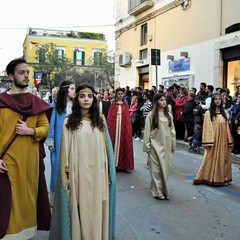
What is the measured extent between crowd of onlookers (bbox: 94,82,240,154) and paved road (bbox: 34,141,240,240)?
94.6 inches

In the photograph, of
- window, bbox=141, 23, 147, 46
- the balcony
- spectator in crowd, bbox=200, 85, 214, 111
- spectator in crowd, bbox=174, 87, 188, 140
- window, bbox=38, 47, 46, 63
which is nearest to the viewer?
spectator in crowd, bbox=200, 85, 214, 111

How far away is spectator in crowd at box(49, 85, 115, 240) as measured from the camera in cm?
352

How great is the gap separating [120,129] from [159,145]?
97.8 inches

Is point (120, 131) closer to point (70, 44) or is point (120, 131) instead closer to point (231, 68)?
point (231, 68)

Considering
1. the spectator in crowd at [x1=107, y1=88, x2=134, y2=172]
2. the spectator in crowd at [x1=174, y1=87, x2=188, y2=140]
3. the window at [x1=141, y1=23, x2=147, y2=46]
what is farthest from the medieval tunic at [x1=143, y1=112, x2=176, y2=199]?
the window at [x1=141, y1=23, x2=147, y2=46]

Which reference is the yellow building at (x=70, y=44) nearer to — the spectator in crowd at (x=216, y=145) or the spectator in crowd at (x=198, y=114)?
the spectator in crowd at (x=198, y=114)

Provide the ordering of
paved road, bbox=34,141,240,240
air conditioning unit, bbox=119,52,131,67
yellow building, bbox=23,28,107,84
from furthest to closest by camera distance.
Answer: yellow building, bbox=23,28,107,84 < air conditioning unit, bbox=119,52,131,67 < paved road, bbox=34,141,240,240

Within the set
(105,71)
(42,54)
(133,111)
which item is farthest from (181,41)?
(42,54)

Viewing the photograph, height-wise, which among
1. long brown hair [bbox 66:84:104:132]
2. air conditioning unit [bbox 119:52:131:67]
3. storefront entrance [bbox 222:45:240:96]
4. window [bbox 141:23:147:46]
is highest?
window [bbox 141:23:147:46]

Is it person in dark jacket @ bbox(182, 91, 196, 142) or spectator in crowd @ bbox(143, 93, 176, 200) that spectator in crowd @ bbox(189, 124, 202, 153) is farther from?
spectator in crowd @ bbox(143, 93, 176, 200)

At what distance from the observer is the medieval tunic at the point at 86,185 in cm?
353

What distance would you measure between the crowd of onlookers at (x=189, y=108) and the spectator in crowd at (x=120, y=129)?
38 centimetres

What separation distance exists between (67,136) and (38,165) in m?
0.56

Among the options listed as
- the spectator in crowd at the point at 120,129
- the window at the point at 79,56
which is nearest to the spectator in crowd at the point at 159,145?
the spectator in crowd at the point at 120,129
